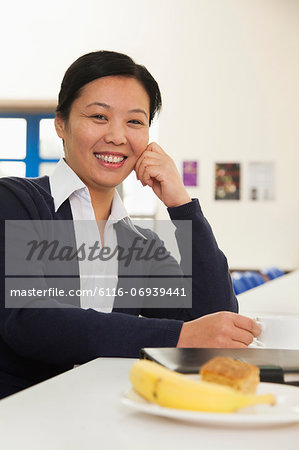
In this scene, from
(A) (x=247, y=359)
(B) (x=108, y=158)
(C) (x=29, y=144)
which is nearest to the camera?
(A) (x=247, y=359)

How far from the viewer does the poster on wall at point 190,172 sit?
6.79 meters

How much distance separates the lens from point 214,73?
6.79 metres

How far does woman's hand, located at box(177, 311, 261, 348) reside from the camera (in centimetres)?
114

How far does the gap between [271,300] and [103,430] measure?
6.46 ft

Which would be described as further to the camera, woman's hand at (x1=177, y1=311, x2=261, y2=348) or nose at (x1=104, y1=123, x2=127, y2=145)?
nose at (x1=104, y1=123, x2=127, y2=145)

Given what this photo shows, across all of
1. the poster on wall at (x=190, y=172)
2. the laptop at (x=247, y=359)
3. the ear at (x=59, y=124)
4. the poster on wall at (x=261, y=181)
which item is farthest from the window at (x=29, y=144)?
the laptop at (x=247, y=359)

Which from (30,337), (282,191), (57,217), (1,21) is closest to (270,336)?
(30,337)

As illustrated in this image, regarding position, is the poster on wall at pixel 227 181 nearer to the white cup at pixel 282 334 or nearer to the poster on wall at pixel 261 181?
the poster on wall at pixel 261 181

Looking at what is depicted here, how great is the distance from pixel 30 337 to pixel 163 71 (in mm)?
5962

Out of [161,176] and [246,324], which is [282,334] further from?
[161,176]

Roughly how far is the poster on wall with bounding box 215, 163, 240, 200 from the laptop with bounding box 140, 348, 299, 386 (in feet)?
19.3

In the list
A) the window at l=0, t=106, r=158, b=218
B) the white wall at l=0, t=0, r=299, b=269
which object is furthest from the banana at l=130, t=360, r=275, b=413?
the window at l=0, t=106, r=158, b=218

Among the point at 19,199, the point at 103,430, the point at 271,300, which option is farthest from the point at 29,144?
the point at 103,430

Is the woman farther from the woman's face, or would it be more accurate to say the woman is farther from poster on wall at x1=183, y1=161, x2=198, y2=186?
poster on wall at x1=183, y1=161, x2=198, y2=186
